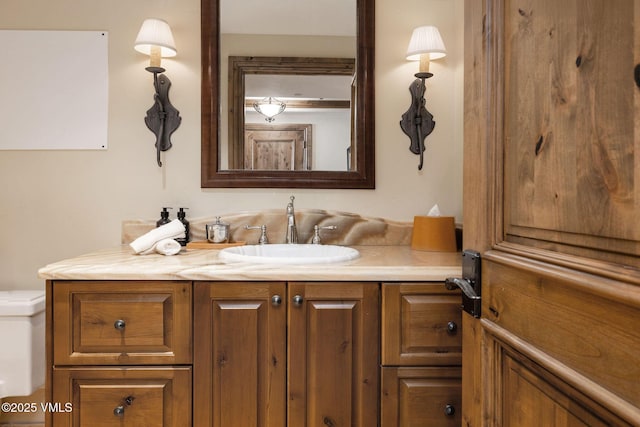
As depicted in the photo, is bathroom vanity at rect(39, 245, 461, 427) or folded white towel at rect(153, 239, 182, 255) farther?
folded white towel at rect(153, 239, 182, 255)

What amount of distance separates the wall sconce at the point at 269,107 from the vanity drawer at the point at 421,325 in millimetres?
938

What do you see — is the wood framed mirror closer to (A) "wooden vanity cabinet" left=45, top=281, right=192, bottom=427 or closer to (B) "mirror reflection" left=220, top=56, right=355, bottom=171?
(B) "mirror reflection" left=220, top=56, right=355, bottom=171

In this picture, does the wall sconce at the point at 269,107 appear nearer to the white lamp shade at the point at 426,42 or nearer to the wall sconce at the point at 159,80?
the wall sconce at the point at 159,80

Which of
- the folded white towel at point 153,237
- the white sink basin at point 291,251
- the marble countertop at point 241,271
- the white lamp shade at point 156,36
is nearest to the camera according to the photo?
the marble countertop at point 241,271

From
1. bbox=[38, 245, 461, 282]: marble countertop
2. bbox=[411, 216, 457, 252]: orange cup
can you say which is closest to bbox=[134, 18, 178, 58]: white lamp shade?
bbox=[38, 245, 461, 282]: marble countertop

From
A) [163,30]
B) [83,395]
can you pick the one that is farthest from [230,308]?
[163,30]

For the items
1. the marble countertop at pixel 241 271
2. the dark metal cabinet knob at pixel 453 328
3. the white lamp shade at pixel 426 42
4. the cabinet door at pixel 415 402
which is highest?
the white lamp shade at pixel 426 42

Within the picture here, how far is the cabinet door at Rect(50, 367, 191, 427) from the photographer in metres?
1.17

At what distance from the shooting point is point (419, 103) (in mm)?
1772

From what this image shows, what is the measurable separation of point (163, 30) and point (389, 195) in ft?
3.89

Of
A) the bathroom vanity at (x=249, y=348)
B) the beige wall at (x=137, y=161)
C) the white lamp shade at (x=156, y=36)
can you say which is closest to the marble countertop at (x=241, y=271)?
the bathroom vanity at (x=249, y=348)

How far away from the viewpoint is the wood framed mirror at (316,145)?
174cm

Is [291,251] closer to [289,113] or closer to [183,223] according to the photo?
[183,223]

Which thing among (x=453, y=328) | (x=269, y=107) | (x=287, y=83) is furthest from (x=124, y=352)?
(x=287, y=83)
